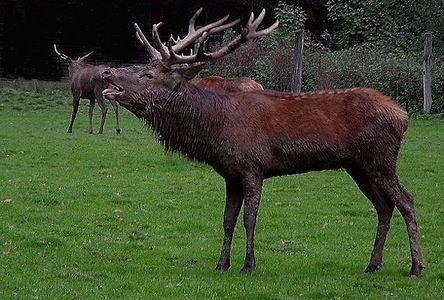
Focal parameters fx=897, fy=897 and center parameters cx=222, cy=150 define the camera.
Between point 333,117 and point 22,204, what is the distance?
5361 millimetres

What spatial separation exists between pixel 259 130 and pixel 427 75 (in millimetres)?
19417

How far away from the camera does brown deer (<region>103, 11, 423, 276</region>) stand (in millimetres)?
8805

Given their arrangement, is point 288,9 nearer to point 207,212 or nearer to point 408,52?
point 408,52

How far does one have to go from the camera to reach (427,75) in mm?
27266

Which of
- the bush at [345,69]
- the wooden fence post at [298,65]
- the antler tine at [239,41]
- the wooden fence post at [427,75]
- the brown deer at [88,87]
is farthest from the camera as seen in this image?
the bush at [345,69]

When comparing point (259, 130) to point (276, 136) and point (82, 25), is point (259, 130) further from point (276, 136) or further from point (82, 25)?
point (82, 25)

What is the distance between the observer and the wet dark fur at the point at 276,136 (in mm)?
8797

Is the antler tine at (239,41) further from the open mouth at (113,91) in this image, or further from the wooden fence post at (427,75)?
the wooden fence post at (427,75)

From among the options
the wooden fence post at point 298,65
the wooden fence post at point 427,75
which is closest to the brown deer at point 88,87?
the wooden fence post at point 298,65

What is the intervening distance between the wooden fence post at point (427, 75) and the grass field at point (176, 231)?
8650 mm

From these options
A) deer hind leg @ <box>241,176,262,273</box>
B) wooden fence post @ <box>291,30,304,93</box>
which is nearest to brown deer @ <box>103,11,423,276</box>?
deer hind leg @ <box>241,176,262,273</box>

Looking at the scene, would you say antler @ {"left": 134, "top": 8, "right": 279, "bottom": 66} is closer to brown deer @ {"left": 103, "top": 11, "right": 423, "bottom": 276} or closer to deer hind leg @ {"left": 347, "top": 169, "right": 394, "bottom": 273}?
brown deer @ {"left": 103, "top": 11, "right": 423, "bottom": 276}

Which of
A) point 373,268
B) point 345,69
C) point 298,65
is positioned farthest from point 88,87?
point 373,268

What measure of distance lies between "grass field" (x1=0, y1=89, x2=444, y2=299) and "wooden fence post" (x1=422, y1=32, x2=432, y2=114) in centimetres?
865
